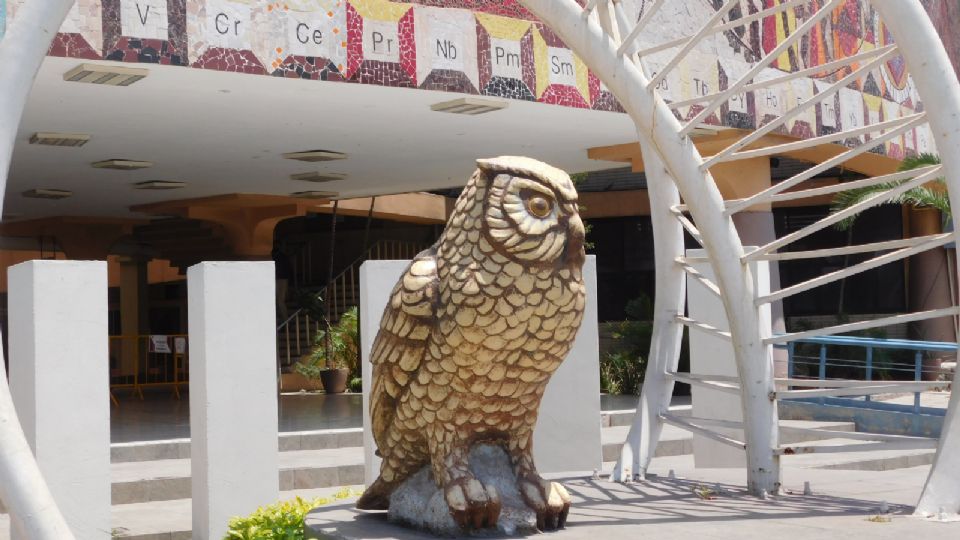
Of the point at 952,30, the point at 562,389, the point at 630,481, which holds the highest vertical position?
the point at 952,30

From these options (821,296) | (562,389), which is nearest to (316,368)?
(821,296)

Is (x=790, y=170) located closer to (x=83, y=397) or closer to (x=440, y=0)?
(x=440, y=0)

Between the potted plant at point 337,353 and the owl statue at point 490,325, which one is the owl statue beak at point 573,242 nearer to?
the owl statue at point 490,325

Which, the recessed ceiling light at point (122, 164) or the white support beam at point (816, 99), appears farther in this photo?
the recessed ceiling light at point (122, 164)

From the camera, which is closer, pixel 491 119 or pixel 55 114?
pixel 55 114

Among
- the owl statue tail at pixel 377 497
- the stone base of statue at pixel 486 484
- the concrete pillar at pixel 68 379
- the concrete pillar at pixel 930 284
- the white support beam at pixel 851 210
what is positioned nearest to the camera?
the stone base of statue at pixel 486 484

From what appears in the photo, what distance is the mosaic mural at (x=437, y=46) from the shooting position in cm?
852

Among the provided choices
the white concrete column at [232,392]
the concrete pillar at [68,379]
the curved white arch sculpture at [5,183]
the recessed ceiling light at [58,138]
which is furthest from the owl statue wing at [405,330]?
the recessed ceiling light at [58,138]

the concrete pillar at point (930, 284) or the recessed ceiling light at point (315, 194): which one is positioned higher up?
the recessed ceiling light at point (315, 194)

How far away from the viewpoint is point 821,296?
2070cm

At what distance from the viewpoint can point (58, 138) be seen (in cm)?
1149

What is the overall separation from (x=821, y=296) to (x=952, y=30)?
5.32 meters

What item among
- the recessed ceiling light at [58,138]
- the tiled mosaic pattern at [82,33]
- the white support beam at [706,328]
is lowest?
the white support beam at [706,328]

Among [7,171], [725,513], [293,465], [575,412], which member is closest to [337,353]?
[293,465]
